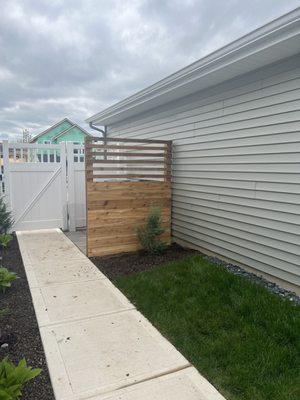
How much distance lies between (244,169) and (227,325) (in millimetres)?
2146

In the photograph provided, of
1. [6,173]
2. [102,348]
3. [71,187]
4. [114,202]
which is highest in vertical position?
[6,173]

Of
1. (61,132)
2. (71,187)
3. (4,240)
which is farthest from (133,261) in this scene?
(61,132)

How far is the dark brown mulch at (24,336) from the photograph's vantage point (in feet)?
6.81

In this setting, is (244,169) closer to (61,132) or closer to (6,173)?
(6,173)

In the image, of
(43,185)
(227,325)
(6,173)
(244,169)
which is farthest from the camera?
(43,185)

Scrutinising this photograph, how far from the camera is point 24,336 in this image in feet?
8.88

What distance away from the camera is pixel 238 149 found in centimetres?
434

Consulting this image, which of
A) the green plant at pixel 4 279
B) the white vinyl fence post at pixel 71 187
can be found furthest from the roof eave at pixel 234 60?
the green plant at pixel 4 279

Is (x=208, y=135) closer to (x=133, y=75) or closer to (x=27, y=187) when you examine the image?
(x=27, y=187)

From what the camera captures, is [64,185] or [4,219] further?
[64,185]

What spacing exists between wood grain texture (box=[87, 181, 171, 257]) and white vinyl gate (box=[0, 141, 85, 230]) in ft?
7.51

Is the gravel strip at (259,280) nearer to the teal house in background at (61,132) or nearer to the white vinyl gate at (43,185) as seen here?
the white vinyl gate at (43,185)

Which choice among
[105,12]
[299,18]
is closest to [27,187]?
[105,12]

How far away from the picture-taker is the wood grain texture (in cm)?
497
